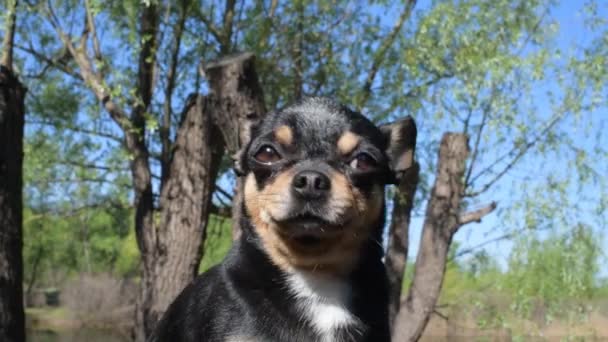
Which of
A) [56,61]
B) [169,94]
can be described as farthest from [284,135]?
[56,61]

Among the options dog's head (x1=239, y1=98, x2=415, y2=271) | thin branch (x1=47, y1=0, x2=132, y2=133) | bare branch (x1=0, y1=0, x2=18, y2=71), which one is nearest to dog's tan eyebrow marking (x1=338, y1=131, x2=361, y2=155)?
dog's head (x1=239, y1=98, x2=415, y2=271)

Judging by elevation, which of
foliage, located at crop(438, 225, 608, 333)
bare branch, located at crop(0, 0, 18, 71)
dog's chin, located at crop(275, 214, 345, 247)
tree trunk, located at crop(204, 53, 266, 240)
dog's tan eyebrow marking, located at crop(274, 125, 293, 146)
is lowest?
foliage, located at crop(438, 225, 608, 333)

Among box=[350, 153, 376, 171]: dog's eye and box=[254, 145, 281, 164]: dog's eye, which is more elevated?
box=[254, 145, 281, 164]: dog's eye

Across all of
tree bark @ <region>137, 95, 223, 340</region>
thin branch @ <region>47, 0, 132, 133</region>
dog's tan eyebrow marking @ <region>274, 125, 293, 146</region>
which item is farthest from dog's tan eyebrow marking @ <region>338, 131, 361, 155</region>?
thin branch @ <region>47, 0, 132, 133</region>

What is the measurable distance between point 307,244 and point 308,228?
147mm

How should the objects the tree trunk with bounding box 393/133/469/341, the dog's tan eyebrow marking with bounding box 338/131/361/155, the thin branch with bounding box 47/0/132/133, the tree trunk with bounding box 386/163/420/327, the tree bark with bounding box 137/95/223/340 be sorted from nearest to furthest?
the dog's tan eyebrow marking with bounding box 338/131/361/155 < the tree bark with bounding box 137/95/223/340 < the thin branch with bounding box 47/0/132/133 < the tree trunk with bounding box 393/133/469/341 < the tree trunk with bounding box 386/163/420/327

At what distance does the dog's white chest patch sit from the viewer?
3.24 meters

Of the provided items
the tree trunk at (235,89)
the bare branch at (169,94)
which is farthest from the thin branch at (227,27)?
the tree trunk at (235,89)

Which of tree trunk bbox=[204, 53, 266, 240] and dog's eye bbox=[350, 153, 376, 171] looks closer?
dog's eye bbox=[350, 153, 376, 171]

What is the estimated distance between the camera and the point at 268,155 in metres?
3.26

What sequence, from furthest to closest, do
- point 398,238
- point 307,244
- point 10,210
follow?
point 398,238, point 10,210, point 307,244

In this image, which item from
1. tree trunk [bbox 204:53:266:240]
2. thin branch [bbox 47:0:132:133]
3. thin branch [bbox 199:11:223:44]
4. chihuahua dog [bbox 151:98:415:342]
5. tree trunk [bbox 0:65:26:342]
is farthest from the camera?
thin branch [bbox 199:11:223:44]

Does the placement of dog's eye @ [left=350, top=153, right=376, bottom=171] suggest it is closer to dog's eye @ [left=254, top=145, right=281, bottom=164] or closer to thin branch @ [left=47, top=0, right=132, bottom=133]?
dog's eye @ [left=254, top=145, right=281, bottom=164]

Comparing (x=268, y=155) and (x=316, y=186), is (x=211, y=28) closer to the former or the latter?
(x=268, y=155)
